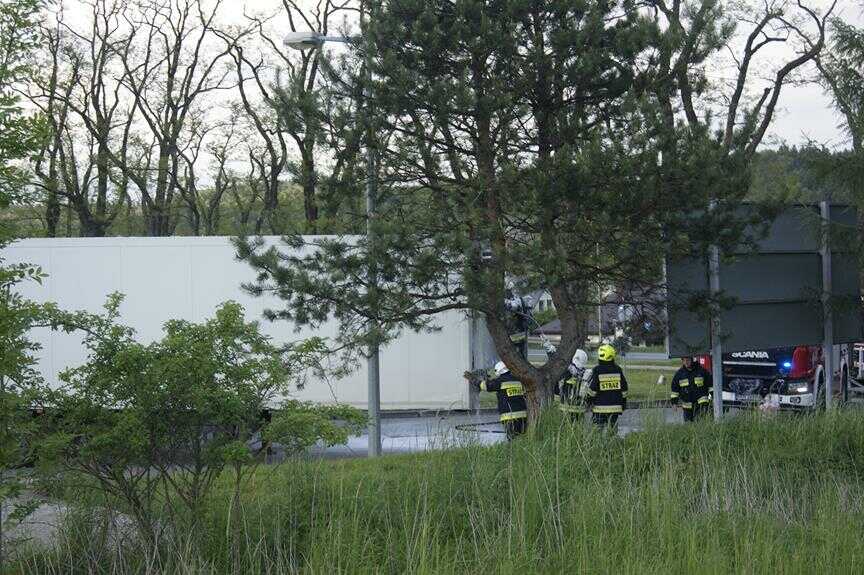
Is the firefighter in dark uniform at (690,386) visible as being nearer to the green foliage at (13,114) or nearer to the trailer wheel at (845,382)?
the trailer wheel at (845,382)

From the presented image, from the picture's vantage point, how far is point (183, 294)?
59.5 feet

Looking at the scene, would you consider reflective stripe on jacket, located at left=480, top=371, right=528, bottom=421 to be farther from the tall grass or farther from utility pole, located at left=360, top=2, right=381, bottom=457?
the tall grass

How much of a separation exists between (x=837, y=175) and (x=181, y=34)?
26.4 m

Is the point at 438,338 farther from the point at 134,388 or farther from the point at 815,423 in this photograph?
the point at 134,388

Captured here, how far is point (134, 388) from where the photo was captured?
6527 mm

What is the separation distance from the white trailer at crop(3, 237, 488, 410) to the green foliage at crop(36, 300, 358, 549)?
11026 mm

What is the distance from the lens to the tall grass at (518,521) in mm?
5922

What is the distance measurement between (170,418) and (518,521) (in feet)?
7.24

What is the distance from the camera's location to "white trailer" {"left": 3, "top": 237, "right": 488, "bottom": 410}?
59.1ft

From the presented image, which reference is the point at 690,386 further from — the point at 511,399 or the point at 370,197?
the point at 370,197

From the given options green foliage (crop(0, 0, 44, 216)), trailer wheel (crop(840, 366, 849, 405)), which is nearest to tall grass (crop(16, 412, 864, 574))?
green foliage (crop(0, 0, 44, 216))

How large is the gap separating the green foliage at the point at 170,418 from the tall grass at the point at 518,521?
11.8 inches

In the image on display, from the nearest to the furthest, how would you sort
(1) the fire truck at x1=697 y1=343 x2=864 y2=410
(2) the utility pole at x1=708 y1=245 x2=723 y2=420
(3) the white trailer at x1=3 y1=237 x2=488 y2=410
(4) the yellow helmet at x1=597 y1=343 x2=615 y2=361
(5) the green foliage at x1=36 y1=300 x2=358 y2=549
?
(5) the green foliage at x1=36 y1=300 x2=358 y2=549, (2) the utility pole at x1=708 y1=245 x2=723 y2=420, (4) the yellow helmet at x1=597 y1=343 x2=615 y2=361, (1) the fire truck at x1=697 y1=343 x2=864 y2=410, (3) the white trailer at x1=3 y1=237 x2=488 y2=410

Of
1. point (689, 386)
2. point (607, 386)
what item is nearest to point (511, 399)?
point (607, 386)
